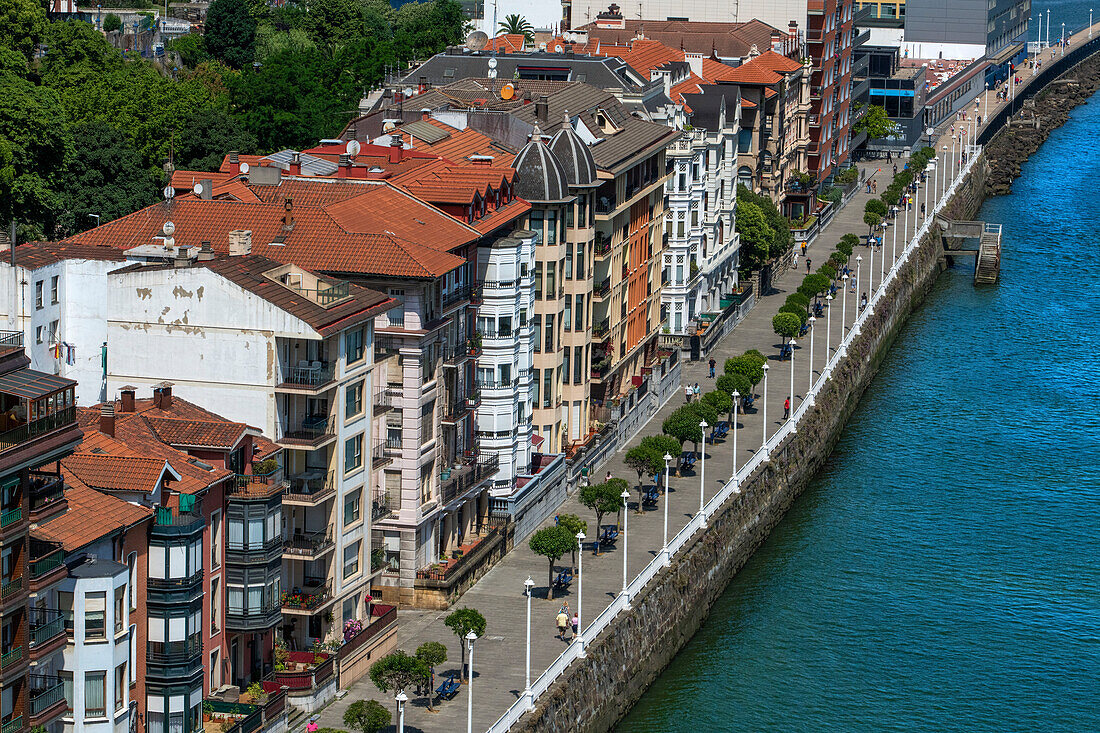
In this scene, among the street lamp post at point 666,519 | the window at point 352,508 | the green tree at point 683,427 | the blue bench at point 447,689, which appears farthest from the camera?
the green tree at point 683,427

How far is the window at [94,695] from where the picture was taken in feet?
248

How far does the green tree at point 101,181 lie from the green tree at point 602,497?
160ft

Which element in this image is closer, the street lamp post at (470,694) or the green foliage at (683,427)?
the street lamp post at (470,694)

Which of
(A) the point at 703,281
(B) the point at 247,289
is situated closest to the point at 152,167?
(A) the point at 703,281

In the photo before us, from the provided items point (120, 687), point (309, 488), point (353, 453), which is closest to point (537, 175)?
point (353, 453)

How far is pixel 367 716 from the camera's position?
82312 millimetres

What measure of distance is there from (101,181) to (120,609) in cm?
7852

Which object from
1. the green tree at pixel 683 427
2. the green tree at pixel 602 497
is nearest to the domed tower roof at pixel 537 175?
the green tree at pixel 602 497

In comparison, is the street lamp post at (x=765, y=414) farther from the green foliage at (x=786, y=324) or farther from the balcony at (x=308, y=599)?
the balcony at (x=308, y=599)

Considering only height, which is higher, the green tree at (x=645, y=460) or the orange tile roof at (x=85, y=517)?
the orange tile roof at (x=85, y=517)

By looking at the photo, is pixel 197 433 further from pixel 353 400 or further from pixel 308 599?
pixel 353 400

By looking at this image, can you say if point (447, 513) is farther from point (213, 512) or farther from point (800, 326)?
point (800, 326)

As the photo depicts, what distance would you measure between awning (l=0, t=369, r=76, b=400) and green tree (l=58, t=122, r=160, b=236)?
76.2 meters

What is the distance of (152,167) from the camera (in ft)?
527
